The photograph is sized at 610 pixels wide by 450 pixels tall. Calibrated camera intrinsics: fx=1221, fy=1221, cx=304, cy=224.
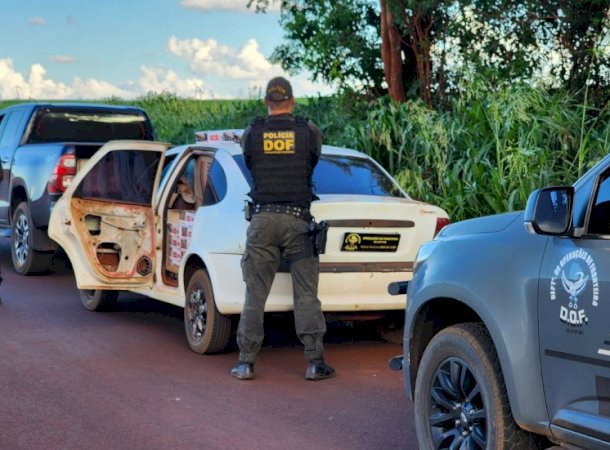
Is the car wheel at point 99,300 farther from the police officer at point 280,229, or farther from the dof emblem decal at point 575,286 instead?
the dof emblem decal at point 575,286

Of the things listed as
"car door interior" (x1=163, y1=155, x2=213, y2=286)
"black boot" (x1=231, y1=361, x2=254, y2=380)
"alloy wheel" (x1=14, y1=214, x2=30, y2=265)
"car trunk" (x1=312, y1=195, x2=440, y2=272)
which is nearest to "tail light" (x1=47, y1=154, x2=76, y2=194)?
"alloy wheel" (x1=14, y1=214, x2=30, y2=265)

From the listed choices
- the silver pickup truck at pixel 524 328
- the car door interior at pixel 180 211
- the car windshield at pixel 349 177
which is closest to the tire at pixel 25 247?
the car door interior at pixel 180 211

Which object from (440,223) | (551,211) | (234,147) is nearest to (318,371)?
(440,223)

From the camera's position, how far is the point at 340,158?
10.3 m

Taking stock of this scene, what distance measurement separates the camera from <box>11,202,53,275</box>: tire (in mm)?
14688

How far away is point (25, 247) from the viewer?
14.9 metres

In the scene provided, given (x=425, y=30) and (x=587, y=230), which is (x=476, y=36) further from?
(x=587, y=230)

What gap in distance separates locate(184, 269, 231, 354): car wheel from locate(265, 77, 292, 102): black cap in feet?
5.11

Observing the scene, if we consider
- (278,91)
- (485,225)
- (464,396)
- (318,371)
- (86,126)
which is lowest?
(318,371)

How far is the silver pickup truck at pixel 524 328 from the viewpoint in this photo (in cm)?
466

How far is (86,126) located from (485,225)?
11640 millimetres

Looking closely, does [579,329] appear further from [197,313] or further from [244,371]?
[197,313]

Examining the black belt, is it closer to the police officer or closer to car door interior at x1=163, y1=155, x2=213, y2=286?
the police officer

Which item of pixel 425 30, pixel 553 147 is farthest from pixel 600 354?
pixel 425 30
